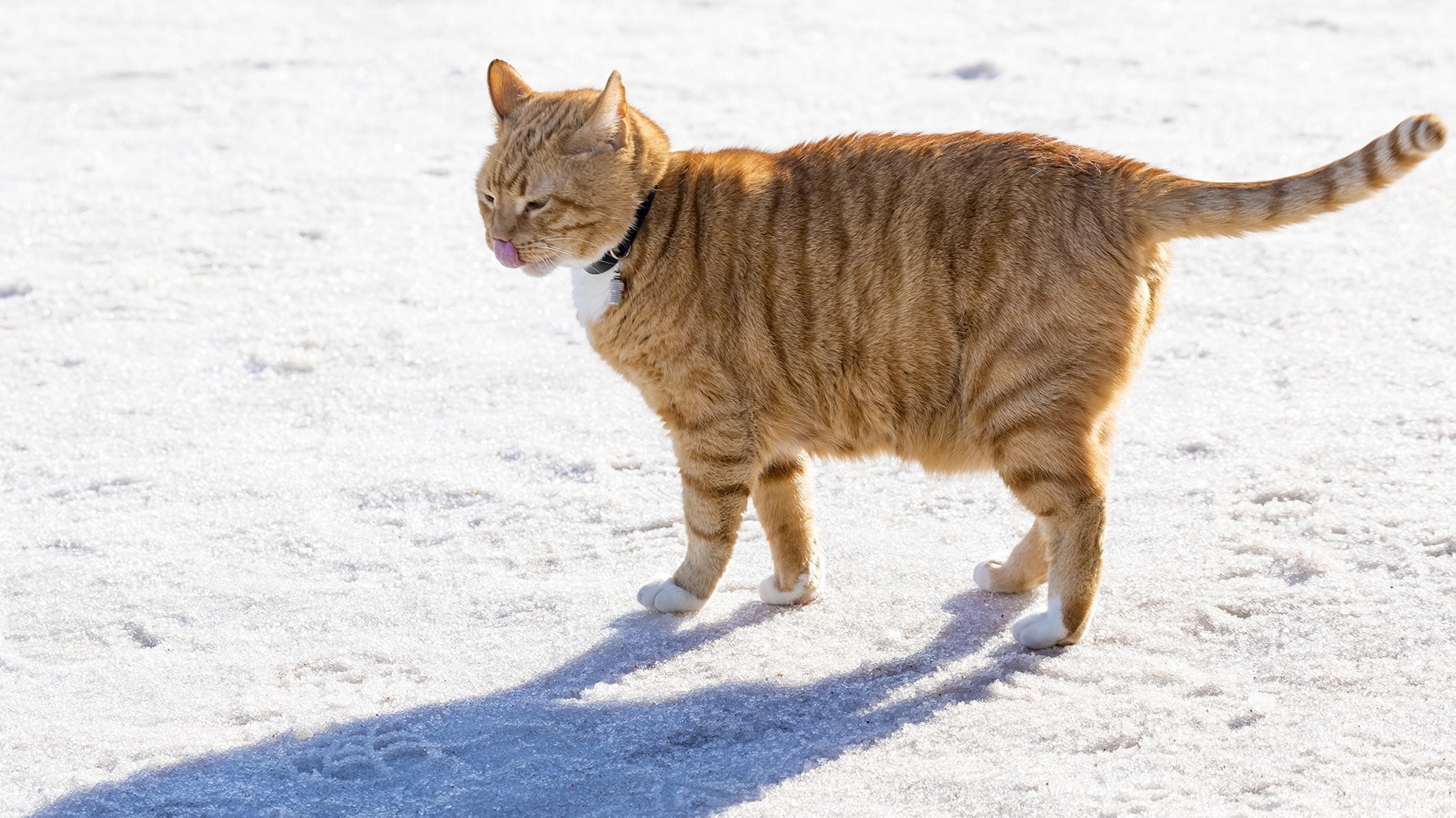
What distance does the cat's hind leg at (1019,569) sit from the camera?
368 centimetres

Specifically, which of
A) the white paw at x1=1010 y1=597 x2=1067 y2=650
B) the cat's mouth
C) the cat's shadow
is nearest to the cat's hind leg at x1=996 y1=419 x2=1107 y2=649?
the white paw at x1=1010 y1=597 x2=1067 y2=650

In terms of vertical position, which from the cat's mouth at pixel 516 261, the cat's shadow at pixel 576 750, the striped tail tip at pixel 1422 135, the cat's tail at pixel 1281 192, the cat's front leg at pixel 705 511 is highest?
the striped tail tip at pixel 1422 135

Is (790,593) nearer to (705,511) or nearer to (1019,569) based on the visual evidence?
(705,511)

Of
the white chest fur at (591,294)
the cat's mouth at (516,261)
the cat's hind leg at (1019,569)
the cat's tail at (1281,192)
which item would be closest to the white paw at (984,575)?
the cat's hind leg at (1019,569)

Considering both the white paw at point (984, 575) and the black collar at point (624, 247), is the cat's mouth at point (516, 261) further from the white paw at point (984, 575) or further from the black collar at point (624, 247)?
the white paw at point (984, 575)

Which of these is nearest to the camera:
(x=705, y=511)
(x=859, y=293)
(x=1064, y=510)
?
(x=1064, y=510)

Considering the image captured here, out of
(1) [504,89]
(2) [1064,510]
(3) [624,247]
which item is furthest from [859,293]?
(1) [504,89]

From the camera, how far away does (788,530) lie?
12.2ft

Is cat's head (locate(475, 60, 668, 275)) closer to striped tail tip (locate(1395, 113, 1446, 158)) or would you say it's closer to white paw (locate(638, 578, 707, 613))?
white paw (locate(638, 578, 707, 613))

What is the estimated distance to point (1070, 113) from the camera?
7.41 m

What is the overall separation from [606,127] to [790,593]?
52.5 inches

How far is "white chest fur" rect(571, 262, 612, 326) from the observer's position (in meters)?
3.62

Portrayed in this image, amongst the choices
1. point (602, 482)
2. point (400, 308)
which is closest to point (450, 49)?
point (400, 308)

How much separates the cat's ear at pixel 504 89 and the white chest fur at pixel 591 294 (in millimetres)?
513
